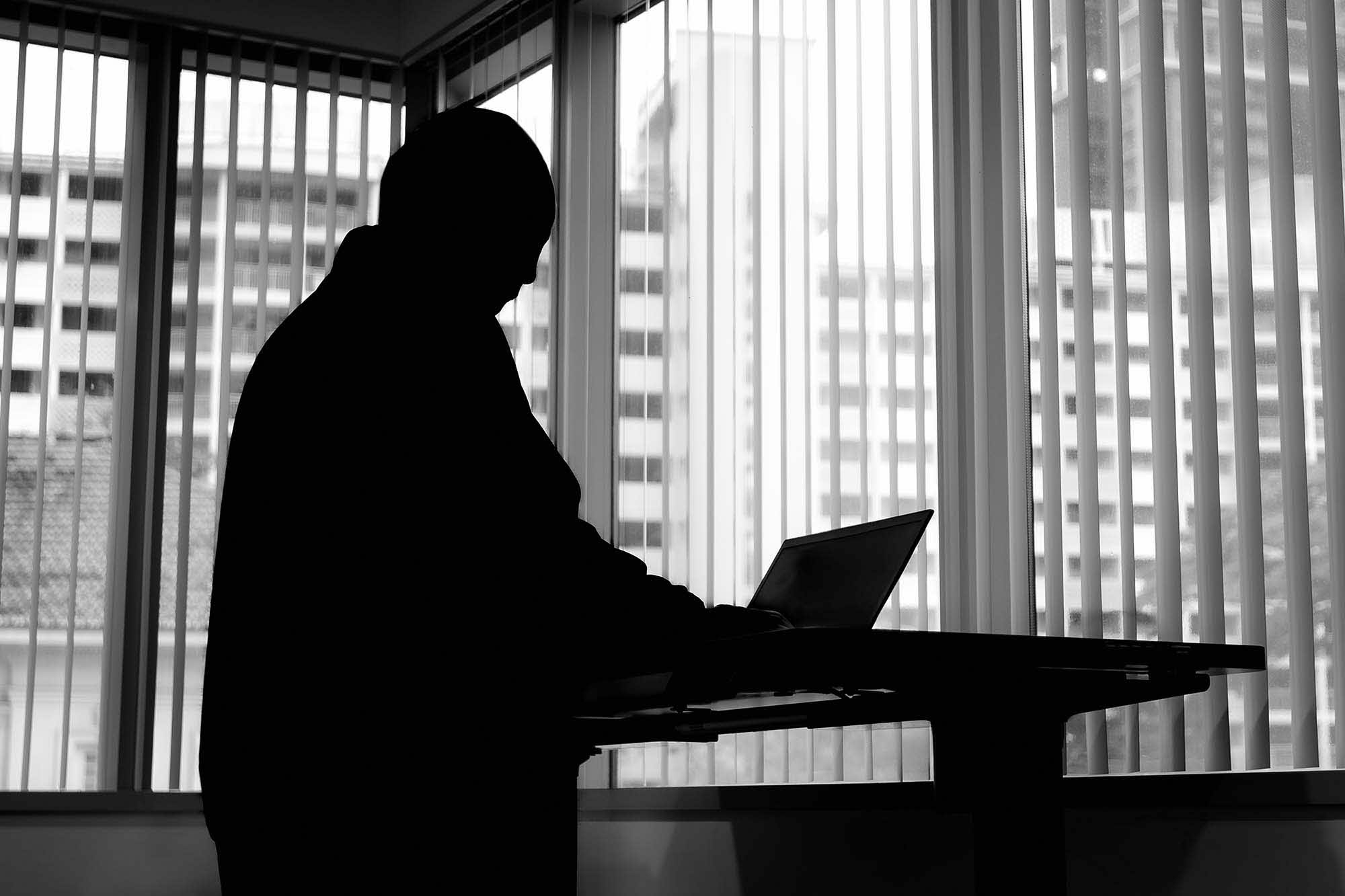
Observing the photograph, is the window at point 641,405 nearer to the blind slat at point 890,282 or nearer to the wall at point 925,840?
the blind slat at point 890,282

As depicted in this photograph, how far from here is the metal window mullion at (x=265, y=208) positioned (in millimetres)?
4020

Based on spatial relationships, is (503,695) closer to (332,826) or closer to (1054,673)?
(332,826)

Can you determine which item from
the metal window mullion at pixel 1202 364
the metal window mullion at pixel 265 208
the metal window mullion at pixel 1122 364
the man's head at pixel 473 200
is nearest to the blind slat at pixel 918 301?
the metal window mullion at pixel 1122 364

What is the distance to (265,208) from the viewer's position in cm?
407

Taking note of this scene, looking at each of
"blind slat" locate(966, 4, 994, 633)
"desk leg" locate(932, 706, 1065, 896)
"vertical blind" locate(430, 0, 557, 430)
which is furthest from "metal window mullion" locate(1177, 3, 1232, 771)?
"vertical blind" locate(430, 0, 557, 430)

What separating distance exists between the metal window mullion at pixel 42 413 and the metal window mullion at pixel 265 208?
464 mm

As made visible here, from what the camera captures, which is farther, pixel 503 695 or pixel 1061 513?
pixel 1061 513

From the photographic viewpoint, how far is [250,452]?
1.56 m

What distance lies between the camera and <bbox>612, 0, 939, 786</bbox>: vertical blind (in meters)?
2.72

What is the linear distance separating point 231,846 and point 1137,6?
74.2 inches

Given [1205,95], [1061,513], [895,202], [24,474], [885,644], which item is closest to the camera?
[885,644]

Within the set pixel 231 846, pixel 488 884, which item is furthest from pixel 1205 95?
pixel 231 846

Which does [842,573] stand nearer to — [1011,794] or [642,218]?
[1011,794]

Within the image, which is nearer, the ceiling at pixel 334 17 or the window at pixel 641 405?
the window at pixel 641 405
